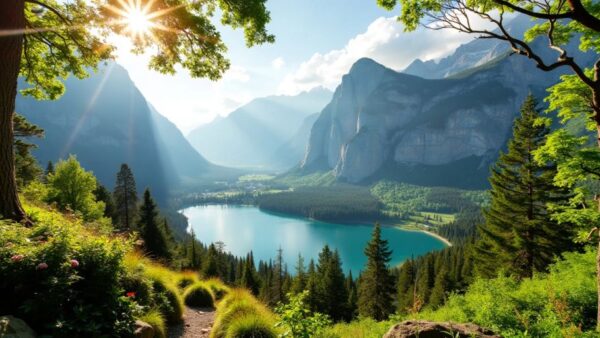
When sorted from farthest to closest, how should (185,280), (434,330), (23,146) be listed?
(23,146), (185,280), (434,330)

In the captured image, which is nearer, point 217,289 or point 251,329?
point 251,329

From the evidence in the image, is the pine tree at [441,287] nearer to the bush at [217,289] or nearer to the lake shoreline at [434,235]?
the bush at [217,289]

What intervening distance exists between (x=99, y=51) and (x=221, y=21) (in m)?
4.33

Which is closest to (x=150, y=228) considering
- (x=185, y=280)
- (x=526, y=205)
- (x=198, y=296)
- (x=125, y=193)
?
(x=125, y=193)

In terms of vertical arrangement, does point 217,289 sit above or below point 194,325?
below

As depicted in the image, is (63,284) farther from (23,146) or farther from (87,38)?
(23,146)

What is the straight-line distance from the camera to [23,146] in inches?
996

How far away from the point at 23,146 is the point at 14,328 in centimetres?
2852

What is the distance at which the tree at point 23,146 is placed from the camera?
72.1 feet

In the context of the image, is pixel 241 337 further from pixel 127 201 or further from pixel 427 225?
pixel 427 225

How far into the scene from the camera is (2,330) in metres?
3.94

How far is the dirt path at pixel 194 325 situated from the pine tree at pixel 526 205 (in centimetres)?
1866

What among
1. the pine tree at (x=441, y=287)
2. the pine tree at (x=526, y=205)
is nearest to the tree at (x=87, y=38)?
the pine tree at (x=526, y=205)

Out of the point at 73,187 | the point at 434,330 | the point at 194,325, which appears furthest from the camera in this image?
the point at 73,187
